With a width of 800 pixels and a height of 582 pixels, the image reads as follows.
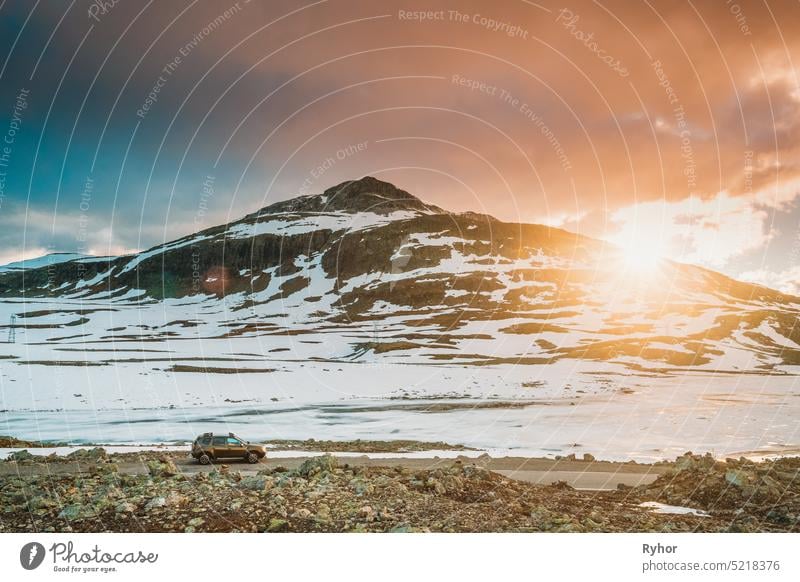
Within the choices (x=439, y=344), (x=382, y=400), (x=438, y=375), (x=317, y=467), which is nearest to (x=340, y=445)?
(x=317, y=467)

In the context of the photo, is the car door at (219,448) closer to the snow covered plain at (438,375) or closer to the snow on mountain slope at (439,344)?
the snow covered plain at (438,375)

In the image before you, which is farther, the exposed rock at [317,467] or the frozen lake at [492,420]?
the frozen lake at [492,420]

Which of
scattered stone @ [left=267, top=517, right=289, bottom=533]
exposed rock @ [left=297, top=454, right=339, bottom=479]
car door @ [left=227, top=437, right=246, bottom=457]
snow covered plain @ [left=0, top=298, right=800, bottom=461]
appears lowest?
snow covered plain @ [left=0, top=298, right=800, bottom=461]

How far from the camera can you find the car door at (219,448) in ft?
89.7

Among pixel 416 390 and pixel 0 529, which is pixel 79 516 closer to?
pixel 0 529

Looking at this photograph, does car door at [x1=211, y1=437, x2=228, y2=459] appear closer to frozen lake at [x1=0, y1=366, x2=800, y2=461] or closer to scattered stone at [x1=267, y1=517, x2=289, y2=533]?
frozen lake at [x1=0, y1=366, x2=800, y2=461]

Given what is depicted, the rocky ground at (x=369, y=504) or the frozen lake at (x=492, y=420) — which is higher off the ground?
the rocky ground at (x=369, y=504)

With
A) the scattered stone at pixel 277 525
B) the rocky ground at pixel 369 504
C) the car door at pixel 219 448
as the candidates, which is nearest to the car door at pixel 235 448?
Result: the car door at pixel 219 448

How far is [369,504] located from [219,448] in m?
17.4

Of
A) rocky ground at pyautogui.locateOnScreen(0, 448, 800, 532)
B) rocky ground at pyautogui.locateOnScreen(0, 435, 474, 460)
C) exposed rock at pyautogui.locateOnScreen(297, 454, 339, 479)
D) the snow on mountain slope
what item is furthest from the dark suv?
the snow on mountain slope

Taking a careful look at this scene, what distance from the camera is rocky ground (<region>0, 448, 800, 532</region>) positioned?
1167 centimetres

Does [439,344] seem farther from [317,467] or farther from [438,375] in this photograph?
[317,467]

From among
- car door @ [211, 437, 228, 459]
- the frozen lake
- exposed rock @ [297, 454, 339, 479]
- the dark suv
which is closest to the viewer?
exposed rock @ [297, 454, 339, 479]

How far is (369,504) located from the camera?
12773mm
